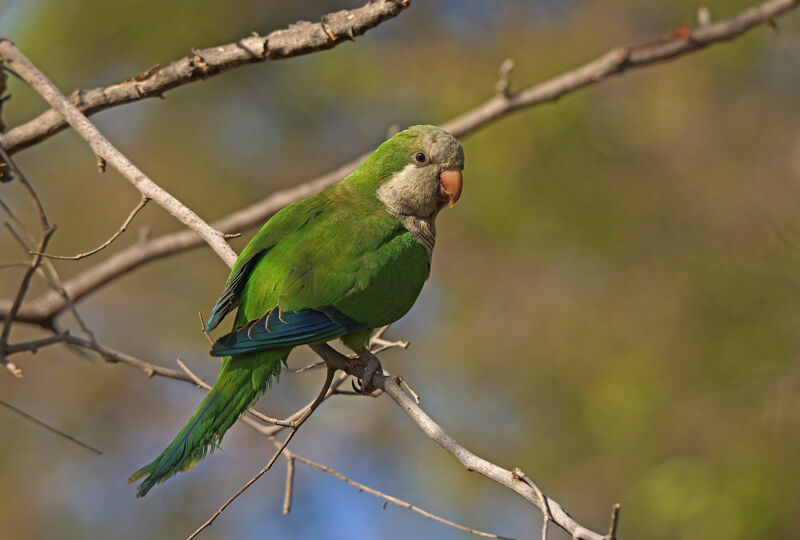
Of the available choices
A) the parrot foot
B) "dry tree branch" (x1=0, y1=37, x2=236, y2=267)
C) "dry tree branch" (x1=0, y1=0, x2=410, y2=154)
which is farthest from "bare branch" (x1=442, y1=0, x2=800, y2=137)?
"dry tree branch" (x1=0, y1=37, x2=236, y2=267)

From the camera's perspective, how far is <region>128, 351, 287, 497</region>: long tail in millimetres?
2543

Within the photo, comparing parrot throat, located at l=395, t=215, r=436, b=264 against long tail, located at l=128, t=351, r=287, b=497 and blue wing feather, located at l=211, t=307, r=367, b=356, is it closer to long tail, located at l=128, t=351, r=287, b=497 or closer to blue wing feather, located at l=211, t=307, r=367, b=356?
blue wing feather, located at l=211, t=307, r=367, b=356

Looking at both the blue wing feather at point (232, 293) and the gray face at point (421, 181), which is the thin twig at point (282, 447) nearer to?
the blue wing feather at point (232, 293)

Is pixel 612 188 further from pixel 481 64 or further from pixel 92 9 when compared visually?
pixel 92 9

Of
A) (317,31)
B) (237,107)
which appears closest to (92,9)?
(237,107)

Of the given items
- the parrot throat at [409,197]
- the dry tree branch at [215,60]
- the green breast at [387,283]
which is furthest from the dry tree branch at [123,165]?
the parrot throat at [409,197]

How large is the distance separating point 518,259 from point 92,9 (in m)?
5.29

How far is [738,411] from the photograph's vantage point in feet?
19.5

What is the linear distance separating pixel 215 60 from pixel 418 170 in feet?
3.44

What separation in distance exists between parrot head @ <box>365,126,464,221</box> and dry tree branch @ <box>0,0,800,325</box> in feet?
1.25

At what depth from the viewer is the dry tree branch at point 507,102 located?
152 inches

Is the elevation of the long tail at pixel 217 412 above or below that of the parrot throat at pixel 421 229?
below

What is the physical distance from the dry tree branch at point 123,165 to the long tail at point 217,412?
1.27ft

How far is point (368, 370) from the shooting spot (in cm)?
304
